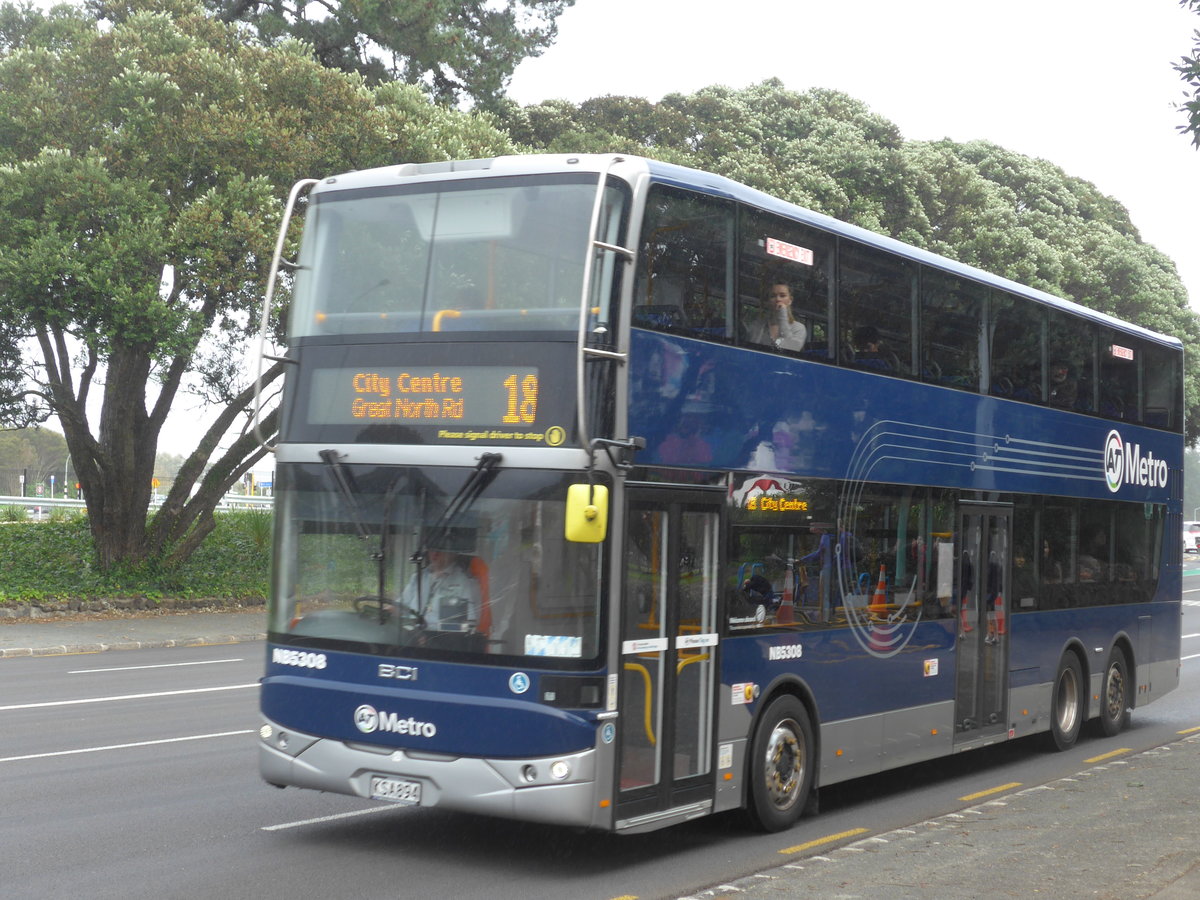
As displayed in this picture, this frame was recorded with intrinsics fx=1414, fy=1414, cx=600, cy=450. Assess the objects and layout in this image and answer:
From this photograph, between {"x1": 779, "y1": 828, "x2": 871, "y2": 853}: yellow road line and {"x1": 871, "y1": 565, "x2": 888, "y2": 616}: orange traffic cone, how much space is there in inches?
68.3

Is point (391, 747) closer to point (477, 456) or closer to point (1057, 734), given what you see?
point (477, 456)

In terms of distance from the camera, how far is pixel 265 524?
105ft

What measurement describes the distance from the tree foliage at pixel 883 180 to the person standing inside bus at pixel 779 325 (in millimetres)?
26569

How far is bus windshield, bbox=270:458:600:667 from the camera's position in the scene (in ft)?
25.5

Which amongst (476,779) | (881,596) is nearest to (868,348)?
(881,596)

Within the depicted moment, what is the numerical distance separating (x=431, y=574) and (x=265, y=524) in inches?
982

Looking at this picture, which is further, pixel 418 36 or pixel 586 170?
pixel 418 36

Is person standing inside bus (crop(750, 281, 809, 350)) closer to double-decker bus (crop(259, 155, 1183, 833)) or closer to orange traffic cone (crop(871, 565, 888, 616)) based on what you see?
double-decker bus (crop(259, 155, 1183, 833))

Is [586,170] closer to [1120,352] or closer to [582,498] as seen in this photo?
[582,498]

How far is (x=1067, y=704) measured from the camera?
46.4 feet

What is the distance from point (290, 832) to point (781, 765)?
3235mm

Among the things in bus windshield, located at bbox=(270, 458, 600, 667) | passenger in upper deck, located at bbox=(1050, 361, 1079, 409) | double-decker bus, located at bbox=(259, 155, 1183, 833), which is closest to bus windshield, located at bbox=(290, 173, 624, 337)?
double-decker bus, located at bbox=(259, 155, 1183, 833)

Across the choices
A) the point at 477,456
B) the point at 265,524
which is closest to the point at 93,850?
the point at 477,456

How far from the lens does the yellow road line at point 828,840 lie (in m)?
8.91
